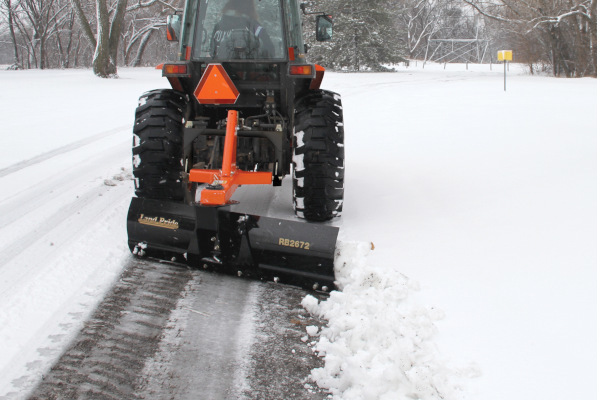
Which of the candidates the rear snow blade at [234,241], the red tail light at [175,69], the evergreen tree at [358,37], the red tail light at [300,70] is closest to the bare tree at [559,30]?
the evergreen tree at [358,37]

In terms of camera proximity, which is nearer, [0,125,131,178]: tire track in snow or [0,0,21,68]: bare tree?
[0,125,131,178]: tire track in snow

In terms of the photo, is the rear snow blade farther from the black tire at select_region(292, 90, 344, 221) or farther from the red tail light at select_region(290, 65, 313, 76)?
the red tail light at select_region(290, 65, 313, 76)

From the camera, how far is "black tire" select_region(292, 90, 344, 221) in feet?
12.6

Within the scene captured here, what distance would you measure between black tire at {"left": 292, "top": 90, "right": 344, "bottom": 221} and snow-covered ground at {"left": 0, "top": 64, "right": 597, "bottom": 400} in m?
0.32

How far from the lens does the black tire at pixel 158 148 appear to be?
3.87 m

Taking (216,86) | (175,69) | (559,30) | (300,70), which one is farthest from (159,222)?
(559,30)

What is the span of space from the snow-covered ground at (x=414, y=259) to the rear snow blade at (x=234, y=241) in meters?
0.22

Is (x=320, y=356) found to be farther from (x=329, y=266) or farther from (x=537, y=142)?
(x=537, y=142)

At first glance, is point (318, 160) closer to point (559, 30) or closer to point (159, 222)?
point (159, 222)

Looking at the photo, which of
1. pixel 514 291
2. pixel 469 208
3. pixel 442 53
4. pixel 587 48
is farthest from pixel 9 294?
pixel 442 53

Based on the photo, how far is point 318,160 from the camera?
12.6 ft

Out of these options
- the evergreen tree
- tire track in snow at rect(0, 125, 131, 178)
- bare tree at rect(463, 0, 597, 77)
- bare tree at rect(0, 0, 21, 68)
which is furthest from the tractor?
bare tree at rect(0, 0, 21, 68)

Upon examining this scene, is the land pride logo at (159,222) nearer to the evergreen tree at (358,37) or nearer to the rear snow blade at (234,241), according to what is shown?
the rear snow blade at (234,241)

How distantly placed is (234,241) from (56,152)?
171 inches
